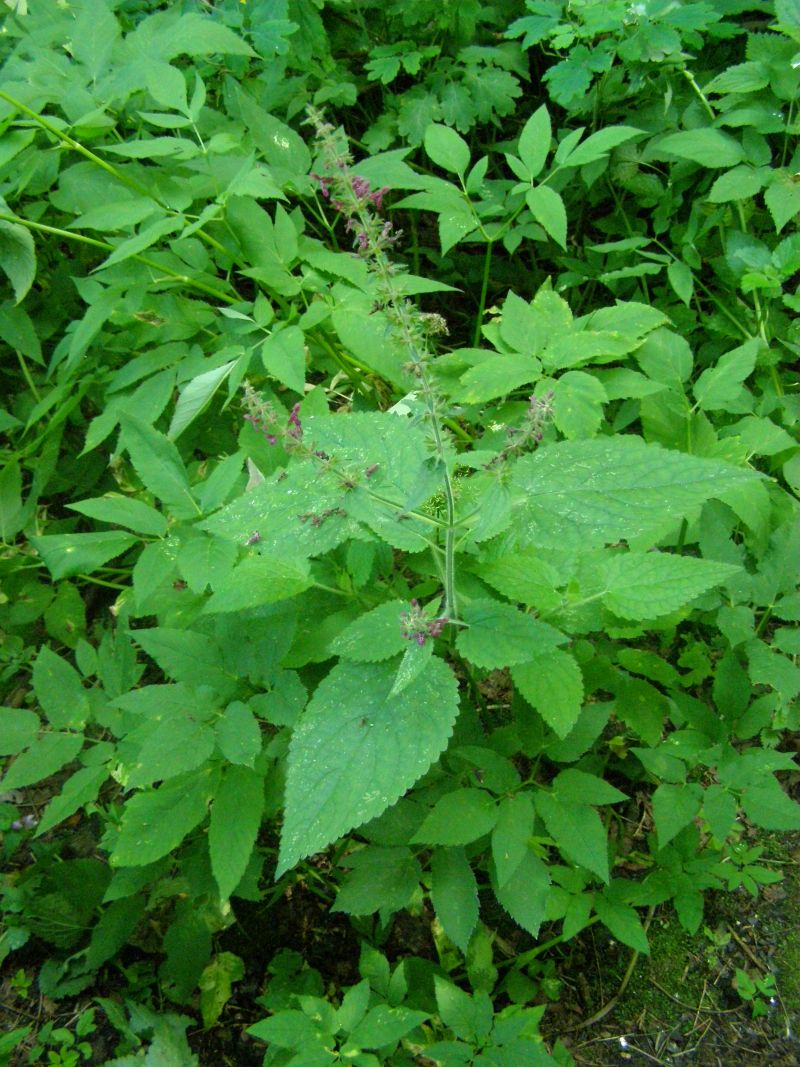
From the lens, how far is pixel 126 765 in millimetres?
1745

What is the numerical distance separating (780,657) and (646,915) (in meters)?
0.79

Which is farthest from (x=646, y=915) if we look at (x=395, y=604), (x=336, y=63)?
(x=336, y=63)

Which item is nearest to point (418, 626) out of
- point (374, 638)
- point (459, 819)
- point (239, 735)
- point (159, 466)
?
point (374, 638)

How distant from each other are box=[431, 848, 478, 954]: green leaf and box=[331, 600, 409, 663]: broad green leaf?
62 cm

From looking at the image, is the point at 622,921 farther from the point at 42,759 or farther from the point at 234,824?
the point at 42,759

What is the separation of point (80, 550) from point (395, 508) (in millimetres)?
901

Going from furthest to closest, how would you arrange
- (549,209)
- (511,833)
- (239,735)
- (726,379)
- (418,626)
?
(549,209) → (726,379) → (511,833) → (239,735) → (418,626)

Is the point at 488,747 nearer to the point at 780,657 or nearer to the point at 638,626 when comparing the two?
the point at 638,626

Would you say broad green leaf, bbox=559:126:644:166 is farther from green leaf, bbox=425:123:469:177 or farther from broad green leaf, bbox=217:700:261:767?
broad green leaf, bbox=217:700:261:767

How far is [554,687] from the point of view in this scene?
1.52 meters

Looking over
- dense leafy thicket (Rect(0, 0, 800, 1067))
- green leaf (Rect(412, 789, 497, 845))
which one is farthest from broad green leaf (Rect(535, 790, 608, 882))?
green leaf (Rect(412, 789, 497, 845))

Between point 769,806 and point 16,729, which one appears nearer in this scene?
point 769,806

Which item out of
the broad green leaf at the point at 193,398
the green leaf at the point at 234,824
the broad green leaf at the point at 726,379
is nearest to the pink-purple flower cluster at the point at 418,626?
the green leaf at the point at 234,824

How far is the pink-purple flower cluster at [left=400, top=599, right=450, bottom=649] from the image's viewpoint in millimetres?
1220
